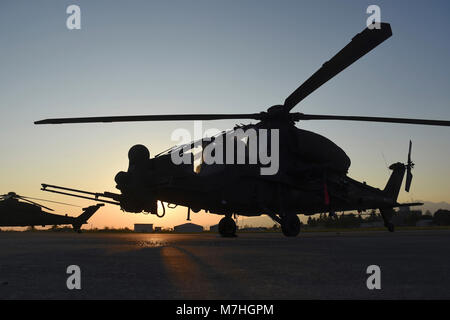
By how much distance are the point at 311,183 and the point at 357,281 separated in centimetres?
1094

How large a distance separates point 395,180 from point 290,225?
13.3 m

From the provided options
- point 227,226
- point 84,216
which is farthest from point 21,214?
point 227,226

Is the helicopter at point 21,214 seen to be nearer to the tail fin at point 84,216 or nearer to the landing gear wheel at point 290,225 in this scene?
the tail fin at point 84,216

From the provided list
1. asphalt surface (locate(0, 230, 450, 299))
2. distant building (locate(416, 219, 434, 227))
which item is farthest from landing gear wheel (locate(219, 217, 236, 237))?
distant building (locate(416, 219, 434, 227))

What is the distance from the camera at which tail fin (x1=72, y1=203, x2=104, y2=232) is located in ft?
87.1

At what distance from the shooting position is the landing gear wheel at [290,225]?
14531 mm

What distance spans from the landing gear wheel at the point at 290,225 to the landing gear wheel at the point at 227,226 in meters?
2.07

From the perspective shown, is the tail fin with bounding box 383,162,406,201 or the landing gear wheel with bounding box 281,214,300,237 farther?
the tail fin with bounding box 383,162,406,201

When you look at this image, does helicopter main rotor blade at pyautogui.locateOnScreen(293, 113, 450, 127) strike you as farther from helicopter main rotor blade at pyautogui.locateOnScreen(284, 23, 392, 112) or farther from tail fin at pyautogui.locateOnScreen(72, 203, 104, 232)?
tail fin at pyautogui.locateOnScreen(72, 203, 104, 232)

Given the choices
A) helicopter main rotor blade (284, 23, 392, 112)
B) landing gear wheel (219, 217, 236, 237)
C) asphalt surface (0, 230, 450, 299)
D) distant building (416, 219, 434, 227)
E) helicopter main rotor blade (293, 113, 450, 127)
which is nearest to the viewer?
asphalt surface (0, 230, 450, 299)

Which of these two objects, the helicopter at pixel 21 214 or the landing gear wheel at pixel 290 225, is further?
the helicopter at pixel 21 214

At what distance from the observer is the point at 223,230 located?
1584 centimetres

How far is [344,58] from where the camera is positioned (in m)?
10.4

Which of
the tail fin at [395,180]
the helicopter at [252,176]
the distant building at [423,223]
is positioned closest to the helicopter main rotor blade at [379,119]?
the helicopter at [252,176]
